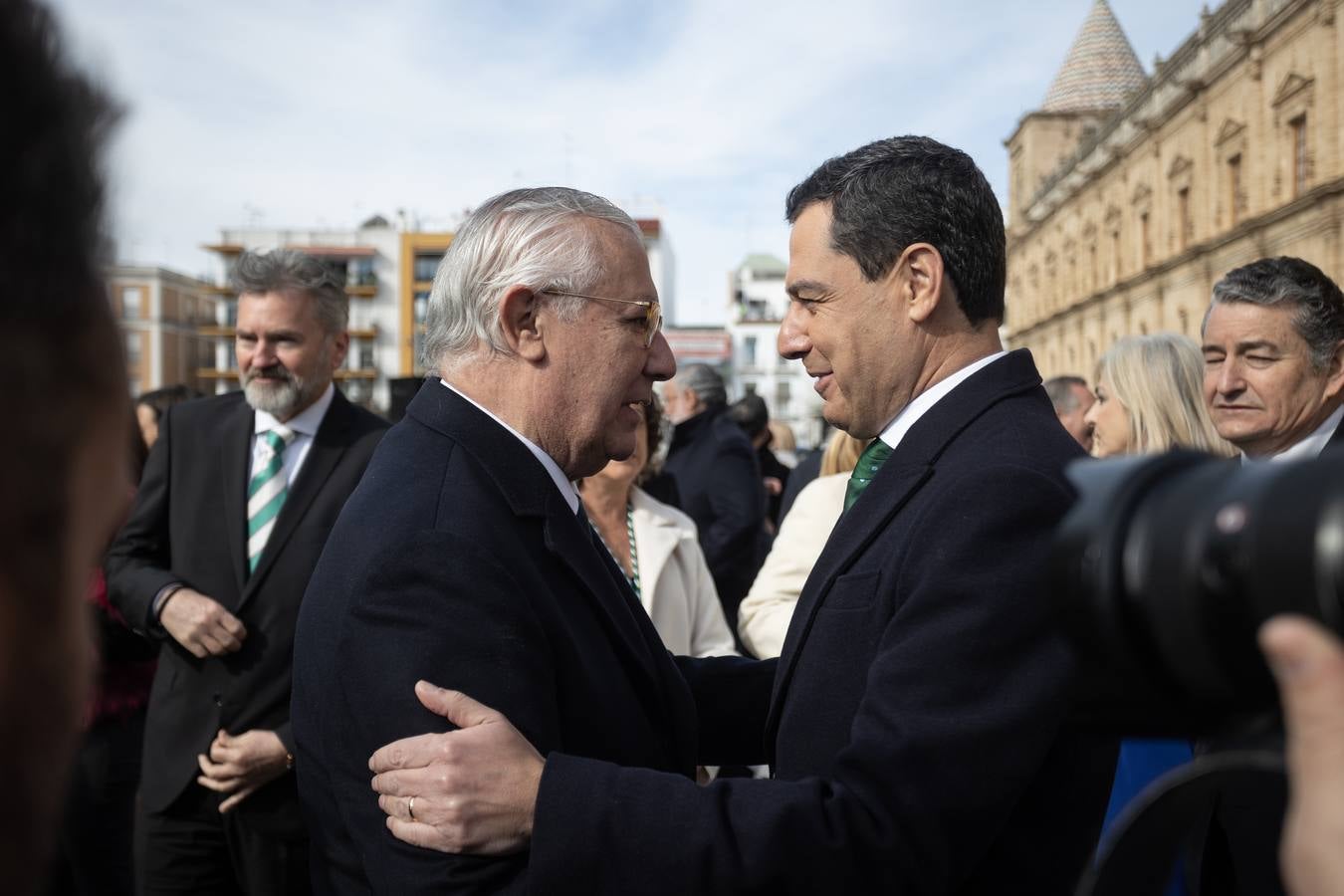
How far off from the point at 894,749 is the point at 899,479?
555mm

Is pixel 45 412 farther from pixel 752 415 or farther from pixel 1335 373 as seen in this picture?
pixel 752 415

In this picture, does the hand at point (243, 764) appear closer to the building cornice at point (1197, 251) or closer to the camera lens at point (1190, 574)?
the camera lens at point (1190, 574)

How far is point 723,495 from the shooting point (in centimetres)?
682

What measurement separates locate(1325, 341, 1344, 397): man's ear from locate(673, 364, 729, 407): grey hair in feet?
13.5

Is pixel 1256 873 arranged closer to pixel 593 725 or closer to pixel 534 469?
pixel 593 725

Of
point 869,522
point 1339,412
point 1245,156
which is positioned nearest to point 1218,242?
point 1245,156

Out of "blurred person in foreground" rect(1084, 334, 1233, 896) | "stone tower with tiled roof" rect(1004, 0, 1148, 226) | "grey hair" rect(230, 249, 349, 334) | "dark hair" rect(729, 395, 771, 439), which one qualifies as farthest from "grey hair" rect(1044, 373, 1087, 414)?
"stone tower with tiled roof" rect(1004, 0, 1148, 226)

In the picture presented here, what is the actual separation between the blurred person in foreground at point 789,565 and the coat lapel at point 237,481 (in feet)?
5.76

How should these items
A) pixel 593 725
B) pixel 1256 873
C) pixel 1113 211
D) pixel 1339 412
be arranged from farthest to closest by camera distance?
pixel 1113 211 < pixel 1339 412 < pixel 1256 873 < pixel 593 725

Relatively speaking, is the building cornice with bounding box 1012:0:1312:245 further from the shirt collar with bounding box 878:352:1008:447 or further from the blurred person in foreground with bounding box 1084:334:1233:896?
the shirt collar with bounding box 878:352:1008:447

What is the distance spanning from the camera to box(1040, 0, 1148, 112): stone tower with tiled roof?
50781 millimetres

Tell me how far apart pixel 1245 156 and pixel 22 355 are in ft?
111

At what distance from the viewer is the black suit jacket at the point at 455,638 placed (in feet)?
6.07

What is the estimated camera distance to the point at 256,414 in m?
4.13
